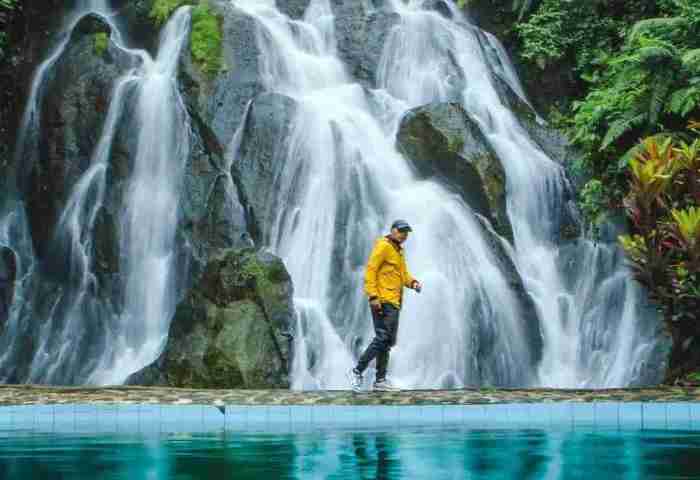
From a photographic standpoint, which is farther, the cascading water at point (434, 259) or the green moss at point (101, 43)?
the green moss at point (101, 43)

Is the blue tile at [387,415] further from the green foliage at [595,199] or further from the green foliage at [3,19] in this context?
the green foliage at [3,19]

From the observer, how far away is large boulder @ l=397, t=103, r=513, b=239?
62.3 ft

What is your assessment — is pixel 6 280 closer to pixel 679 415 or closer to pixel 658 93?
pixel 658 93

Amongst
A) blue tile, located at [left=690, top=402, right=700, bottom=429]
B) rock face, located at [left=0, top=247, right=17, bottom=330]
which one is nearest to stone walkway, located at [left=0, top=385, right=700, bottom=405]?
blue tile, located at [left=690, top=402, right=700, bottom=429]

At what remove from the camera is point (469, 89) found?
22.1m

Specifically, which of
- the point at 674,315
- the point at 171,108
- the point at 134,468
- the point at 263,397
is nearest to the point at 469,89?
the point at 171,108

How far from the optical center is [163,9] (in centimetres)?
2298

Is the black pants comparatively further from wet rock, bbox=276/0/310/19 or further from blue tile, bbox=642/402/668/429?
wet rock, bbox=276/0/310/19

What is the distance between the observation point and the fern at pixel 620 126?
17984 millimetres

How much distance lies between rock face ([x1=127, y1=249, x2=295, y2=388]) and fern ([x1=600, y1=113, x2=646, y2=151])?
5.66 m

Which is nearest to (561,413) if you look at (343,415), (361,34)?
(343,415)

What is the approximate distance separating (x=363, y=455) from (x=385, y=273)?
449cm

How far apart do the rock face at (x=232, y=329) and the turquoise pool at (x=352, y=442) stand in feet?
14.3

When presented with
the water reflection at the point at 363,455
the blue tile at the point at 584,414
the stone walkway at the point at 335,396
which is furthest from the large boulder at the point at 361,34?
the water reflection at the point at 363,455
